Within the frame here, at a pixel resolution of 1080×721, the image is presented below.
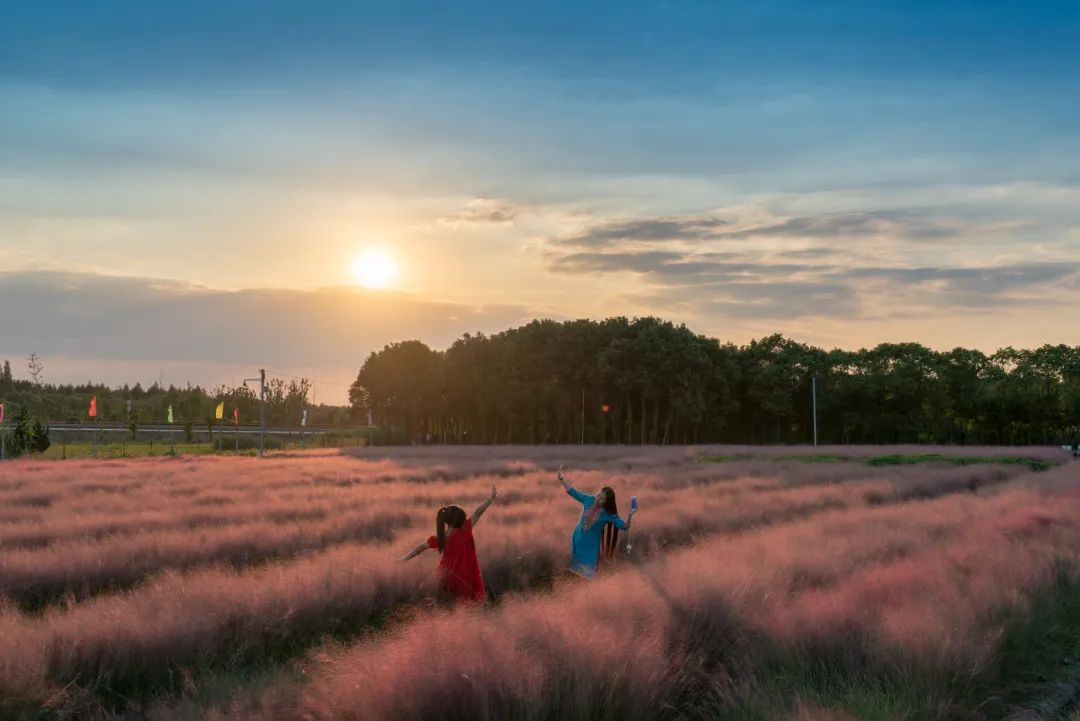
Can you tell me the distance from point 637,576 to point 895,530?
26.8 feet

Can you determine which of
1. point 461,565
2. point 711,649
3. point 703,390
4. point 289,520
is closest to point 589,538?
point 461,565

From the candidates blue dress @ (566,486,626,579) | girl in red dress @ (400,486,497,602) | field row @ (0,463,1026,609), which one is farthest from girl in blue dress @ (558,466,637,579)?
field row @ (0,463,1026,609)

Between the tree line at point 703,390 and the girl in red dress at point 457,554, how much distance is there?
279 feet

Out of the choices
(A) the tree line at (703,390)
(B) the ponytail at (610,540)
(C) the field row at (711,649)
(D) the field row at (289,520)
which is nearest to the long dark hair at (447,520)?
(C) the field row at (711,649)

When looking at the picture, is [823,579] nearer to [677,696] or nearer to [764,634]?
[764,634]

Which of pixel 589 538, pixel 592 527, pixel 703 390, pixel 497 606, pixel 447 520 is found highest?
pixel 703 390

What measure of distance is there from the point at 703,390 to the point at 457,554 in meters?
89.8

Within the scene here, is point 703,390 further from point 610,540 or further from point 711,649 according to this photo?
point 711,649

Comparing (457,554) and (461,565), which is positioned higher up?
(457,554)

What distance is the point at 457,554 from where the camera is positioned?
11844 millimetres

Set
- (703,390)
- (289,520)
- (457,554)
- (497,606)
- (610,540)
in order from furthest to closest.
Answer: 1. (703,390)
2. (289,520)
3. (610,540)
4. (497,606)
5. (457,554)

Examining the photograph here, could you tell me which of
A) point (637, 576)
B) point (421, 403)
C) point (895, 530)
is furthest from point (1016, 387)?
point (637, 576)

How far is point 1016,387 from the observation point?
→ 107 meters

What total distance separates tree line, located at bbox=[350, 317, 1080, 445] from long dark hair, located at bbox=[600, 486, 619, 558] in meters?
82.0
